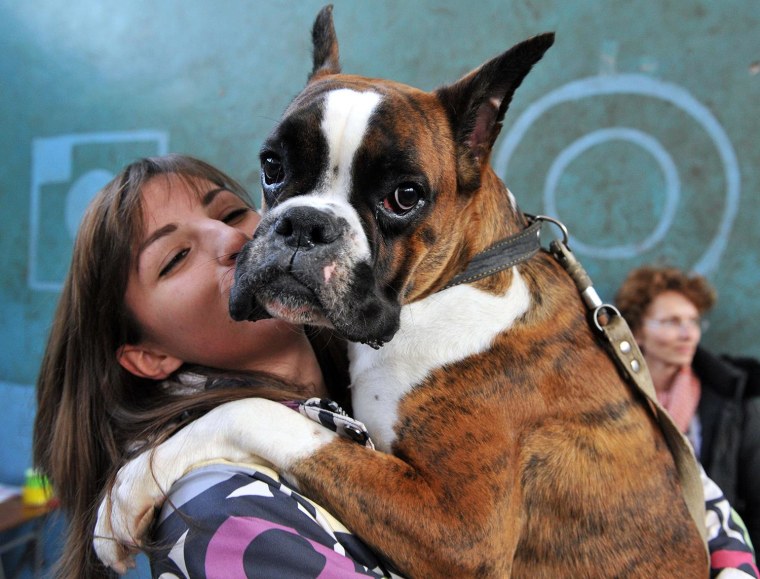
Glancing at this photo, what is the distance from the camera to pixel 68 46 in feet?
17.9

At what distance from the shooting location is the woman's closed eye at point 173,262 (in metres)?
1.54

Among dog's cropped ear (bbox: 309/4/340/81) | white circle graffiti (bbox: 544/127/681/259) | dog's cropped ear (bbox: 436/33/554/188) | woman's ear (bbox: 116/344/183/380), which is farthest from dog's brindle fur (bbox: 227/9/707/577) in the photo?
white circle graffiti (bbox: 544/127/681/259)

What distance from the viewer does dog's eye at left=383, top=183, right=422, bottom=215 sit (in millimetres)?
1245

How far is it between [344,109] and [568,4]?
3.05m

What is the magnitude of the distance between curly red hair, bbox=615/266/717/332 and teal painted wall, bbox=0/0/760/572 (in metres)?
0.17

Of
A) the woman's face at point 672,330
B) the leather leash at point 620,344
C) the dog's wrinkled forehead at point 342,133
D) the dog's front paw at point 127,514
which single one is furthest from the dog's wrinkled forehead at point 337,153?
the woman's face at point 672,330

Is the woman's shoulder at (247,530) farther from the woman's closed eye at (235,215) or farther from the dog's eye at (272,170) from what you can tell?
the woman's closed eye at (235,215)

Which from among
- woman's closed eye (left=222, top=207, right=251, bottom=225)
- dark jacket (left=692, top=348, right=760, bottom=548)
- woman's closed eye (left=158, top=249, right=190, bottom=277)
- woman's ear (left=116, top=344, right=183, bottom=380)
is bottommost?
dark jacket (left=692, top=348, right=760, bottom=548)

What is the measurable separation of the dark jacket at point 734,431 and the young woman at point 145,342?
2358 millimetres

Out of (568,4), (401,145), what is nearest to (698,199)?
(568,4)

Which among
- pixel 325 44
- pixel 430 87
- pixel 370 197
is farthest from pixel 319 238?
pixel 430 87

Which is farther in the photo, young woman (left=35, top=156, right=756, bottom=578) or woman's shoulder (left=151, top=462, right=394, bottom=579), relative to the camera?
young woman (left=35, top=156, right=756, bottom=578)

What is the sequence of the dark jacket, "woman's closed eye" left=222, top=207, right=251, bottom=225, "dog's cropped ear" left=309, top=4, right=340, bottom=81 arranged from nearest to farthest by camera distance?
1. "dog's cropped ear" left=309, top=4, right=340, bottom=81
2. "woman's closed eye" left=222, top=207, right=251, bottom=225
3. the dark jacket

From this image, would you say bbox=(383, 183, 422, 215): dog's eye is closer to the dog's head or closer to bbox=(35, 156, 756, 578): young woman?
the dog's head
